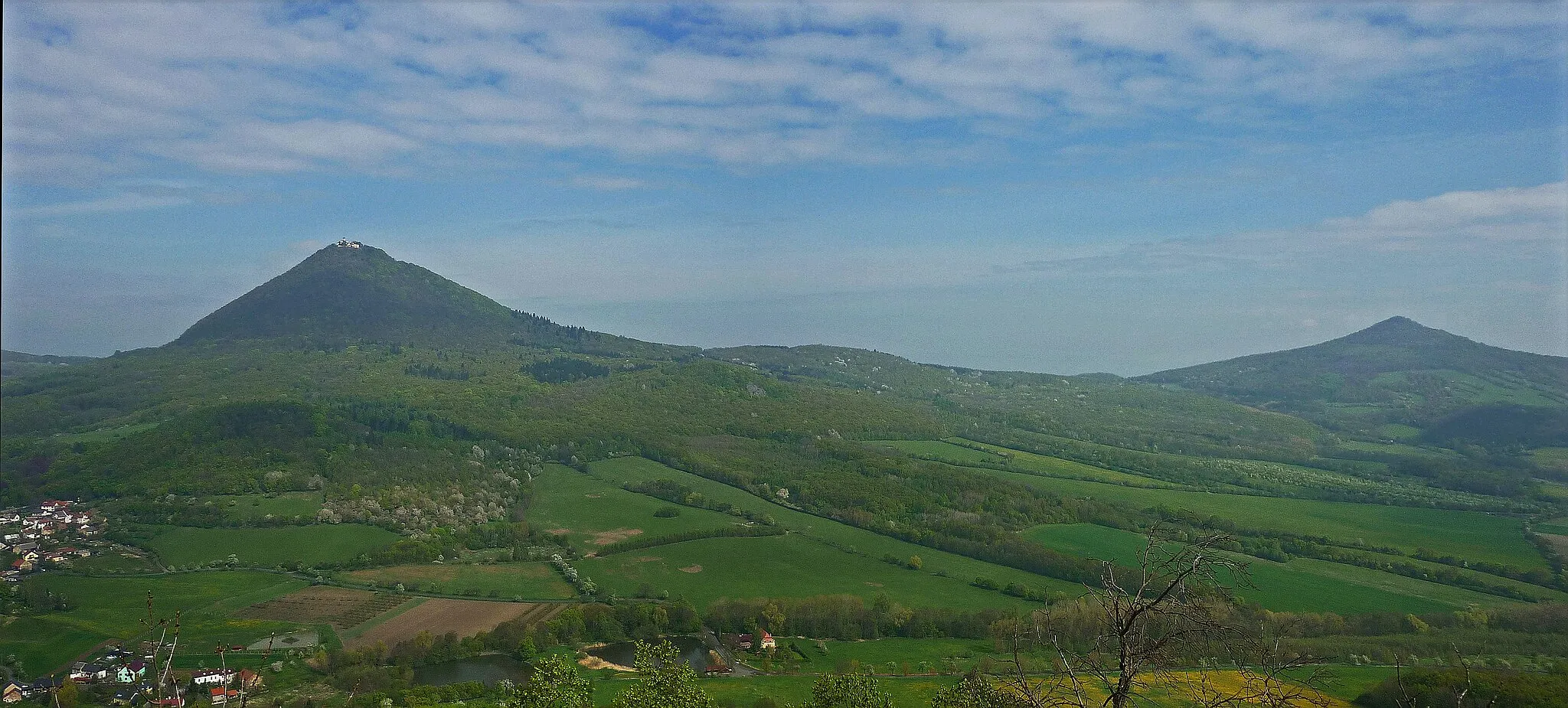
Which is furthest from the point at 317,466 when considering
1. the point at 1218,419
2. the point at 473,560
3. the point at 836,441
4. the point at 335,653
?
the point at 1218,419

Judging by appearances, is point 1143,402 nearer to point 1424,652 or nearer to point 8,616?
point 1424,652

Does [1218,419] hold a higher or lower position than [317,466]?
higher

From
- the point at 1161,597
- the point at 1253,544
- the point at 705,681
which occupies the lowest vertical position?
the point at 705,681

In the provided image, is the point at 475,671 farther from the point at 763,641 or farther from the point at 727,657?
the point at 763,641

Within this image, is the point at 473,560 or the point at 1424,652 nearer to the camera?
the point at 1424,652

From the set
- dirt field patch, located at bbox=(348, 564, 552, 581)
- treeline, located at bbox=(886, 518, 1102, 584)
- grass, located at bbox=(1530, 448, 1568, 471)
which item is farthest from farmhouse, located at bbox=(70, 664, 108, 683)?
grass, located at bbox=(1530, 448, 1568, 471)

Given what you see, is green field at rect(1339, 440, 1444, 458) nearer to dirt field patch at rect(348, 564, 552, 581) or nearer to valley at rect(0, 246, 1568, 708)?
valley at rect(0, 246, 1568, 708)
